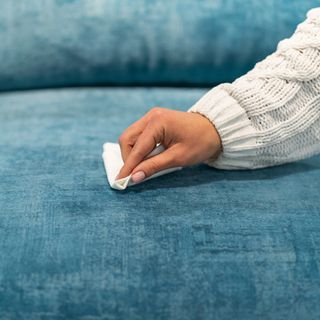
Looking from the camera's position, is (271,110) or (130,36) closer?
(271,110)

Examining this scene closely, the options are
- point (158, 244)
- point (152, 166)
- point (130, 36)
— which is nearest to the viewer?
point (158, 244)

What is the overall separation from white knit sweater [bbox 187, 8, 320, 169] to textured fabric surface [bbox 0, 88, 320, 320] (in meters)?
0.03

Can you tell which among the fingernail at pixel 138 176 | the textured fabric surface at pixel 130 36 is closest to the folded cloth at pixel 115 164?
the fingernail at pixel 138 176

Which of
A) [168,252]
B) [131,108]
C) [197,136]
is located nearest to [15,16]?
[131,108]

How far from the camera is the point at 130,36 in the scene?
1.17 metres

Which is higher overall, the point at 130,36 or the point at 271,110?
the point at 271,110

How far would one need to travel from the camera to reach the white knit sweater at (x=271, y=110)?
0.77 metres

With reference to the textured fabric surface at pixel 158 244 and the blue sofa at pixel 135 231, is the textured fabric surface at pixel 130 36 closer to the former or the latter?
the blue sofa at pixel 135 231

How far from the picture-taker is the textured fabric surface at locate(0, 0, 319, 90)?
1152mm

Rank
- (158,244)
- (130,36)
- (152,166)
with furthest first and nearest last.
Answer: (130,36), (152,166), (158,244)

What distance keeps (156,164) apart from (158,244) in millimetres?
134

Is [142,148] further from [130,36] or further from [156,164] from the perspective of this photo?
[130,36]

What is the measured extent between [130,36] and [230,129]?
49cm

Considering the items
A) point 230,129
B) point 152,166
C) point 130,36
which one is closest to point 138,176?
point 152,166
